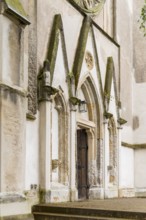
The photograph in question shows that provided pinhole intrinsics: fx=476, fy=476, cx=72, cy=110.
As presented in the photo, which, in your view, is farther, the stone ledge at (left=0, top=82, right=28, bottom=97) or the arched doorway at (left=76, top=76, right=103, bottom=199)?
the arched doorway at (left=76, top=76, right=103, bottom=199)

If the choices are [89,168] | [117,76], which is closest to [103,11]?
[117,76]

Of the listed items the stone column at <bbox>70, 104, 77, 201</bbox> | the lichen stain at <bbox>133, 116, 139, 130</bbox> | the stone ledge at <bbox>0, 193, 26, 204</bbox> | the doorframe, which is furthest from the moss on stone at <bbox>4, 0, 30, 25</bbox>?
the lichen stain at <bbox>133, 116, 139, 130</bbox>

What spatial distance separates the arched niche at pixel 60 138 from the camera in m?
11.8

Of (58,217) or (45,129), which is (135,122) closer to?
(45,129)

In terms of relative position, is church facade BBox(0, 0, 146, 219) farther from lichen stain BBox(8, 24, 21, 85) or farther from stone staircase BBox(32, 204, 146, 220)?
stone staircase BBox(32, 204, 146, 220)

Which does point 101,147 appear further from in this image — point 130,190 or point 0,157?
point 0,157

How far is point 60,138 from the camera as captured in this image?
12008mm

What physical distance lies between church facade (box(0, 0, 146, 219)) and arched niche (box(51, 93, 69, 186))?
0.03 m

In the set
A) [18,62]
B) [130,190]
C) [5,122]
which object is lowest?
[130,190]

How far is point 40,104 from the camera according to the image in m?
10.9

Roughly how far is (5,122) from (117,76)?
28.4 feet

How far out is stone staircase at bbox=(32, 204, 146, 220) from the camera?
28.5 feet

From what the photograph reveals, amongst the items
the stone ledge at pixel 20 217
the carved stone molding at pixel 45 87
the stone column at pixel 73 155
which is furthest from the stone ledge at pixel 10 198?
the stone column at pixel 73 155

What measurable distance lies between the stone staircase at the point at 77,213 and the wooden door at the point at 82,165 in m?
4.09
